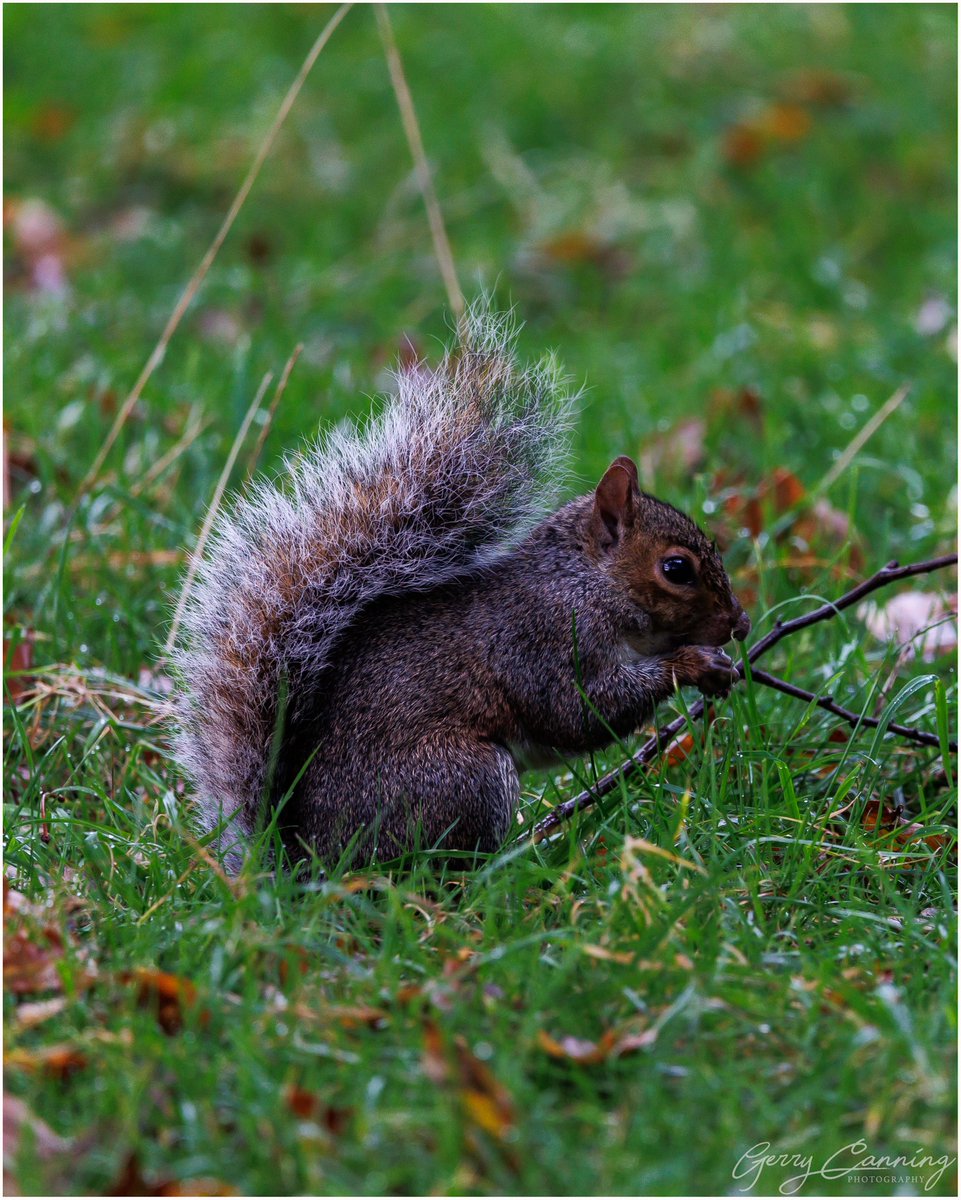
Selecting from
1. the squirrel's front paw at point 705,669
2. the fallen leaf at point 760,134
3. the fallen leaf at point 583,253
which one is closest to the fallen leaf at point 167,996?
the squirrel's front paw at point 705,669

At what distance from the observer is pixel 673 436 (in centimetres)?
371

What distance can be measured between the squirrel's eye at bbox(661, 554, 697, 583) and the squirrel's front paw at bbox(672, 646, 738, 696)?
153 mm

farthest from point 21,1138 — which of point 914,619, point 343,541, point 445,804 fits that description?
point 914,619

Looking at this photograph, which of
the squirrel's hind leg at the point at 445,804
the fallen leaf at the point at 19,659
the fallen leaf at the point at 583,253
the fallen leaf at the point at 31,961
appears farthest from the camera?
the fallen leaf at the point at 583,253

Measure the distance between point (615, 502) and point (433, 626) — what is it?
391mm

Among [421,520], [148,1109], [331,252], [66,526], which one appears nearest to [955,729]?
[421,520]

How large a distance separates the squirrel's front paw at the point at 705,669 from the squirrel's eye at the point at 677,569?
0.15 meters

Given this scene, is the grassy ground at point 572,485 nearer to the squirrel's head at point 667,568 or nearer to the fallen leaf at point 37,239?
the fallen leaf at point 37,239

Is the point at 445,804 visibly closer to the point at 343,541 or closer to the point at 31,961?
the point at 343,541

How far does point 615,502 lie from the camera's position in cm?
243

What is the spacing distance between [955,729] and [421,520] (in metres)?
1.05

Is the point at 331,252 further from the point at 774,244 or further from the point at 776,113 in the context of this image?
the point at 776,113

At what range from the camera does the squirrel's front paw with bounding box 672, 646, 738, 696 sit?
2.24 meters

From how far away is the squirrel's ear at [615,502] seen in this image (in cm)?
240
